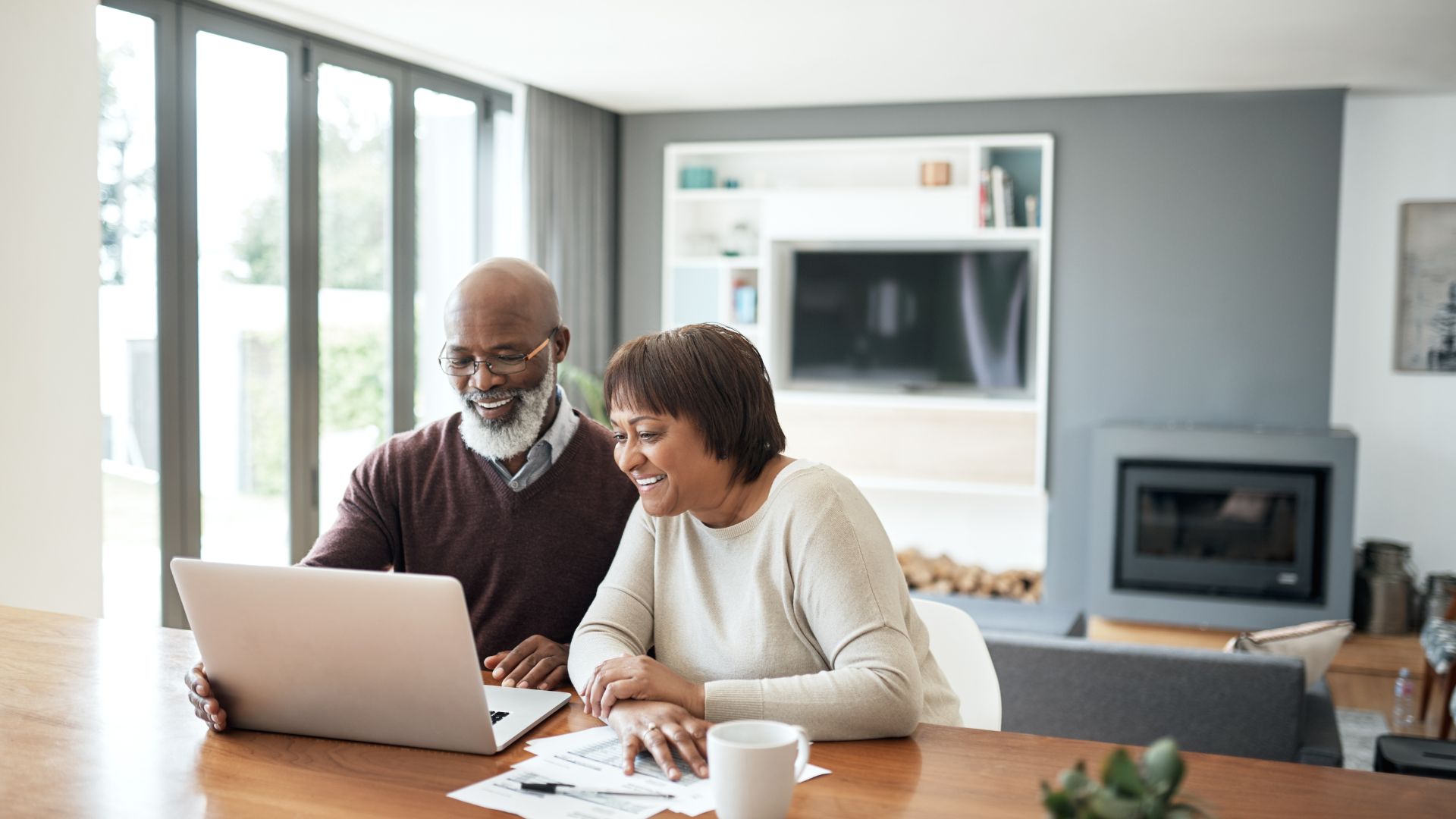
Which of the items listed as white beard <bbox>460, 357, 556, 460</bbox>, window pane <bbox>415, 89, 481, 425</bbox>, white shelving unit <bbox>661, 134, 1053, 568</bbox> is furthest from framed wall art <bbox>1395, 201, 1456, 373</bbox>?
white beard <bbox>460, 357, 556, 460</bbox>

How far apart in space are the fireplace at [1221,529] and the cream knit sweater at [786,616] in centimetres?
399

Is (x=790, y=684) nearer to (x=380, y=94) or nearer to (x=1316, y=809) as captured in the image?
(x=1316, y=809)

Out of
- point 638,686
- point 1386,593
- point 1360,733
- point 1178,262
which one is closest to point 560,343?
point 638,686

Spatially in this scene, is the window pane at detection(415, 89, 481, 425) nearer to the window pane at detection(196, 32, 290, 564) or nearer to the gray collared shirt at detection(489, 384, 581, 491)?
the window pane at detection(196, 32, 290, 564)

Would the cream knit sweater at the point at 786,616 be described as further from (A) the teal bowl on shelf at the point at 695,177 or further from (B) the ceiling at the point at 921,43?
(A) the teal bowl on shelf at the point at 695,177

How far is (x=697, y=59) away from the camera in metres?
4.87

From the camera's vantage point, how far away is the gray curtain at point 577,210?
5.59m

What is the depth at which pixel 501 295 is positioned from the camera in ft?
6.47

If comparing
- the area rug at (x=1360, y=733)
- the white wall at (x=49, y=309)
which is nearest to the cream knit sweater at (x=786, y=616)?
the white wall at (x=49, y=309)

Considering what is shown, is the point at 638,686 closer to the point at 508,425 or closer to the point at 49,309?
the point at 508,425

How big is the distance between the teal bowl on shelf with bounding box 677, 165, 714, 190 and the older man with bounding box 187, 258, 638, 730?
4.24 m

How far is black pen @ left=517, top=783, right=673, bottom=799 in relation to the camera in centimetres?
123

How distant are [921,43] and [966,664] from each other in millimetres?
3185

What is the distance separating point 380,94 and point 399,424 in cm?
Result: 135
